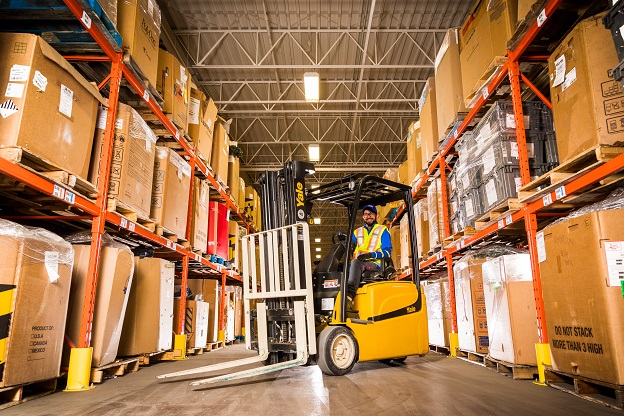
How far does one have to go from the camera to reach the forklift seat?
460 centimetres

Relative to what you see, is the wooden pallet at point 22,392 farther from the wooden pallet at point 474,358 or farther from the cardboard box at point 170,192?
the wooden pallet at point 474,358

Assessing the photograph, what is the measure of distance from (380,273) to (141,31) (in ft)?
12.5

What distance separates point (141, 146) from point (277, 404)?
127 inches

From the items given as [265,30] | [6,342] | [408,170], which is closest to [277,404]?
[6,342]

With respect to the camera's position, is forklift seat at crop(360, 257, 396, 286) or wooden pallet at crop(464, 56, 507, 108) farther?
forklift seat at crop(360, 257, 396, 286)

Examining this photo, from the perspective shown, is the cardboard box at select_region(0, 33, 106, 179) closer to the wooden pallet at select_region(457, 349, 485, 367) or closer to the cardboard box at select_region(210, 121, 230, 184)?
the cardboard box at select_region(210, 121, 230, 184)

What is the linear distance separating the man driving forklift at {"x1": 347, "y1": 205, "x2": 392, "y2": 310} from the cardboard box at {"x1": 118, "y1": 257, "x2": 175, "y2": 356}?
234 cm

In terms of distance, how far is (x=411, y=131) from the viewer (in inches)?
320

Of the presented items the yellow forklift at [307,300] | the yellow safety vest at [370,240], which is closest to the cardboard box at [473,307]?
the yellow forklift at [307,300]

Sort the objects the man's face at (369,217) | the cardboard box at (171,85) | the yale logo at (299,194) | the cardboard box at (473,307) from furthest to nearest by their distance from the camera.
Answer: the cardboard box at (171,85) → the man's face at (369,217) → the cardboard box at (473,307) → the yale logo at (299,194)

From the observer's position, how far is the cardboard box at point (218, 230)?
791cm

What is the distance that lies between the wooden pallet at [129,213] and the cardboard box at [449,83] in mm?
4054

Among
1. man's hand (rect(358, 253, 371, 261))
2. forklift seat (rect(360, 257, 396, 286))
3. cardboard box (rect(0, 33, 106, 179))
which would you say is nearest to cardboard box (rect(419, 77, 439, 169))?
forklift seat (rect(360, 257, 396, 286))

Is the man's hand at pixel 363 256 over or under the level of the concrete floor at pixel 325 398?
over
